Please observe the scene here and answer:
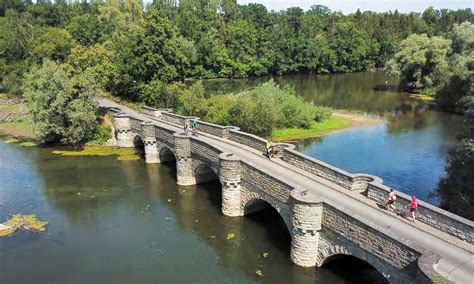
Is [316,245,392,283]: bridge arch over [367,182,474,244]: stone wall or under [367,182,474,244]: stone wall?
under

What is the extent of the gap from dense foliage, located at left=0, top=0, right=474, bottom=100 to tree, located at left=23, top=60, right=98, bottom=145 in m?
10.5

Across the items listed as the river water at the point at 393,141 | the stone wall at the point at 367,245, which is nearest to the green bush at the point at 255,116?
the river water at the point at 393,141

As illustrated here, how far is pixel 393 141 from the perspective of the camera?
54.5 metres

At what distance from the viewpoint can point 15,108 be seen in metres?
71.1

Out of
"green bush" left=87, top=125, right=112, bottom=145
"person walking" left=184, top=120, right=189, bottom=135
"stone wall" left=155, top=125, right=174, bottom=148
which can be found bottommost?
"green bush" left=87, top=125, right=112, bottom=145

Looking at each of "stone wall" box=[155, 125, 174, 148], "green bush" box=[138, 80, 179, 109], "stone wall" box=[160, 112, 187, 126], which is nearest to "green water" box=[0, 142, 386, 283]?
"stone wall" box=[155, 125, 174, 148]

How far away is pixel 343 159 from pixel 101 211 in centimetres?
2677

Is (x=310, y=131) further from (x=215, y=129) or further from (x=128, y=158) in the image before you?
(x=128, y=158)

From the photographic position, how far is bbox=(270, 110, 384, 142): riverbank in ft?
184

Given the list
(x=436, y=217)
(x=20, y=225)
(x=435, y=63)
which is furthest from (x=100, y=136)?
(x=435, y=63)

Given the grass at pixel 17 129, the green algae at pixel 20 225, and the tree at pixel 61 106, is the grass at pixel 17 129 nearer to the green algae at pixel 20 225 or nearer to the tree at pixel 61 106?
the tree at pixel 61 106

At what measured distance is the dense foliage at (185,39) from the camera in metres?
61.8

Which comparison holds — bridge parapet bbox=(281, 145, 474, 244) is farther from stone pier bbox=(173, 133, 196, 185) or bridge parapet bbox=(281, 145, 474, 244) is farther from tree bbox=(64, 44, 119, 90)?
tree bbox=(64, 44, 119, 90)

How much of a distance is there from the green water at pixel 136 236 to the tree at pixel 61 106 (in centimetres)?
873
